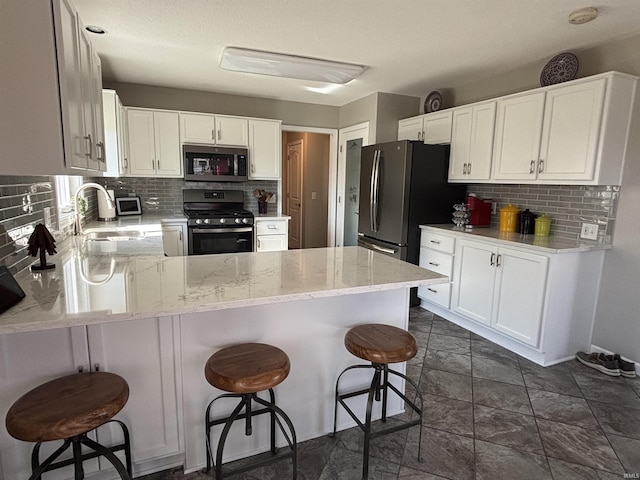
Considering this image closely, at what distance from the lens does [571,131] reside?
271 cm

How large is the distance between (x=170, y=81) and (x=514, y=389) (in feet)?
14.3

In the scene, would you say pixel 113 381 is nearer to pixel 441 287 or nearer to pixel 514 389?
pixel 514 389

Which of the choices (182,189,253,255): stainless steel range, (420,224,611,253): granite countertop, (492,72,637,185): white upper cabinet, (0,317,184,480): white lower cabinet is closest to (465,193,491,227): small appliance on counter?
(420,224,611,253): granite countertop

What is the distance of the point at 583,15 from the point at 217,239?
358 centimetres

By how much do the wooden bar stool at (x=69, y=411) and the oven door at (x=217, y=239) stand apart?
2694 mm

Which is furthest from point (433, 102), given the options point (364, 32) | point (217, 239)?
point (217, 239)

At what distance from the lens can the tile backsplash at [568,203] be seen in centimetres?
281

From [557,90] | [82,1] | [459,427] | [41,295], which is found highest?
[82,1]

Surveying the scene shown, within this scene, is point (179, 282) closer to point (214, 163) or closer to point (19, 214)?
point (19, 214)

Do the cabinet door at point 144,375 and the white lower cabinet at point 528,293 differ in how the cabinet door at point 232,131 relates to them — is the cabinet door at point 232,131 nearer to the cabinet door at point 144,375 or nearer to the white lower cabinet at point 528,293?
the white lower cabinet at point 528,293

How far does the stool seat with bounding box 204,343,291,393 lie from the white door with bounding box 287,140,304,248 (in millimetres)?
4828

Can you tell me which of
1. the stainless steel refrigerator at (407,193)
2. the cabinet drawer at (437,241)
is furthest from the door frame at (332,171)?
the cabinet drawer at (437,241)

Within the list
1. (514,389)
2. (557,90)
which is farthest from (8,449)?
(557,90)

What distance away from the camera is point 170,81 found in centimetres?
409
